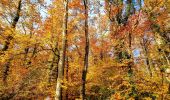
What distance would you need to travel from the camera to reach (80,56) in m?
27.2

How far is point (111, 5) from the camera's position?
20.2 m

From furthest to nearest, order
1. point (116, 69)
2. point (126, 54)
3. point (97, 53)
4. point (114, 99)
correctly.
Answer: point (97, 53), point (116, 69), point (126, 54), point (114, 99)

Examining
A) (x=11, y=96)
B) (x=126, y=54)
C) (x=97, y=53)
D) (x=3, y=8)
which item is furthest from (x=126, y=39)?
(x=97, y=53)

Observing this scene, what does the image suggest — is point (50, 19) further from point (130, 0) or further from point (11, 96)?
point (11, 96)

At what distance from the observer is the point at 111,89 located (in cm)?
1788

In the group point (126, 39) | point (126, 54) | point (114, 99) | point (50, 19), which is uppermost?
point (50, 19)

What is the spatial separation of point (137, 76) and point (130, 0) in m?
6.53

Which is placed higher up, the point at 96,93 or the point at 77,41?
the point at 77,41

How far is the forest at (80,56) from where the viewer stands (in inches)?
543

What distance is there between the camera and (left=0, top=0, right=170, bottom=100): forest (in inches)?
543

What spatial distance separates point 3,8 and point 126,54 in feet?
39.9

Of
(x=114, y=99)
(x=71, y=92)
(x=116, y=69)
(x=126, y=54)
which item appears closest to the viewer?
(x=114, y=99)

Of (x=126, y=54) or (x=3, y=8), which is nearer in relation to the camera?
(x=126, y=54)

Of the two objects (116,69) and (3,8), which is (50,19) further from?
(116,69)
